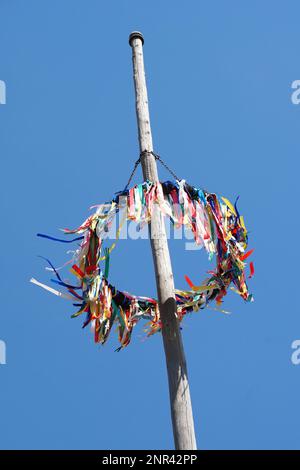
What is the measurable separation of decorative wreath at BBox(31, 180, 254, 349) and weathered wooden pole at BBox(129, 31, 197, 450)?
16cm

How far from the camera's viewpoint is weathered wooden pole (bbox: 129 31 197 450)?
3537 mm

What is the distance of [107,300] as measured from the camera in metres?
4.30

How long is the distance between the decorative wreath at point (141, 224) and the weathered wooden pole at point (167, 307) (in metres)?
0.16

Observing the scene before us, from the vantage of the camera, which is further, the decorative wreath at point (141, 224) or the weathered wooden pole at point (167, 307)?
the decorative wreath at point (141, 224)

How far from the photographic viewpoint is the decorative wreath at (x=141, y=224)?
4.20 metres

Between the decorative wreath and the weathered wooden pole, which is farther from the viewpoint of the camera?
the decorative wreath

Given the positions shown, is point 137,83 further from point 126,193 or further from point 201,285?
point 201,285

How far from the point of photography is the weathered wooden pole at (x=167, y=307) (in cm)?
354

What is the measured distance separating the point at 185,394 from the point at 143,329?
3.71 feet

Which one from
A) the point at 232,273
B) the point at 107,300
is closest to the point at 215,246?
the point at 232,273

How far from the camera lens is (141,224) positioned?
14.3 feet

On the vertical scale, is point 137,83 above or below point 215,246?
above

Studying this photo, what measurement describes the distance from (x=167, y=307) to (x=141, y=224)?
2.09 feet
